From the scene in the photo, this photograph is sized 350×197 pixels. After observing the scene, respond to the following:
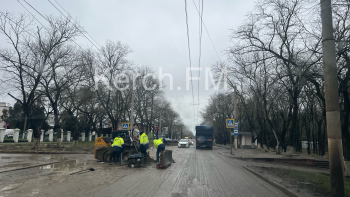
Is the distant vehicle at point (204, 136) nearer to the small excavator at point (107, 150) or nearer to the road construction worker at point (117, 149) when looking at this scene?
the small excavator at point (107, 150)

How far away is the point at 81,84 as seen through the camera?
25.9 metres

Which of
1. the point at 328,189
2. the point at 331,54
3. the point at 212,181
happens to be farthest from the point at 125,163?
the point at 331,54

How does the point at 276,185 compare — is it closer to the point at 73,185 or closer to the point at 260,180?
the point at 260,180

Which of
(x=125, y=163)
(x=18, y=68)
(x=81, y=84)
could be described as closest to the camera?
(x=125, y=163)

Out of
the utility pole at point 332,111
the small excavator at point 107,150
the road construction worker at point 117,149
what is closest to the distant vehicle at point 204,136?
the small excavator at point 107,150

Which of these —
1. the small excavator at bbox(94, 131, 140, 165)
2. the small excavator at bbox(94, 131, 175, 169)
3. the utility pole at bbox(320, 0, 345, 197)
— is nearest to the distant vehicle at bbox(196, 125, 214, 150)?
the small excavator at bbox(94, 131, 175, 169)

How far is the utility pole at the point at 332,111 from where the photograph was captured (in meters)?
7.16

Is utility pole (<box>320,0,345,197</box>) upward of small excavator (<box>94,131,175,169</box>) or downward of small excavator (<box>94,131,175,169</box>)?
upward

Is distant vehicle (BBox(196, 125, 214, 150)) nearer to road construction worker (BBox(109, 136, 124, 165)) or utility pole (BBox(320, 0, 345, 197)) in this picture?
road construction worker (BBox(109, 136, 124, 165))

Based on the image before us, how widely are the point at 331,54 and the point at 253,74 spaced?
1943 cm

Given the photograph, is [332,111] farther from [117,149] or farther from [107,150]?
[107,150]

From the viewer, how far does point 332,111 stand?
7.54 metres

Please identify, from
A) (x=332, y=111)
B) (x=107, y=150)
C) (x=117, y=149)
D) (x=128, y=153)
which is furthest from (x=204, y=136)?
(x=332, y=111)

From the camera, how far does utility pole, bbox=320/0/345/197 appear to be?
23.5 feet
